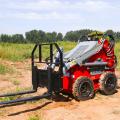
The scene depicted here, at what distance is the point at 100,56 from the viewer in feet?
29.5

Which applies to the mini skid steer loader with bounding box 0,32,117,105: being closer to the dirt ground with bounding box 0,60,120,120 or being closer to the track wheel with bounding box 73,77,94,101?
the track wheel with bounding box 73,77,94,101

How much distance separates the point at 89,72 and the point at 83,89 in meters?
0.53

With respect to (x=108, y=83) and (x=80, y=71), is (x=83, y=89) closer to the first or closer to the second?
(x=80, y=71)

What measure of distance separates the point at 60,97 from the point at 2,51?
1021 cm

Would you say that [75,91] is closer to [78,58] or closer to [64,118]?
[78,58]

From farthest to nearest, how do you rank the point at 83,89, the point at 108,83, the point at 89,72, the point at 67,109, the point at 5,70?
1. the point at 5,70
2. the point at 108,83
3. the point at 89,72
4. the point at 83,89
5. the point at 67,109

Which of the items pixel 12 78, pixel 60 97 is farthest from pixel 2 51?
pixel 60 97

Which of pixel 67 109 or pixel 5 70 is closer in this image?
pixel 67 109

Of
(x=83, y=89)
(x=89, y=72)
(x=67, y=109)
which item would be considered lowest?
(x=67, y=109)

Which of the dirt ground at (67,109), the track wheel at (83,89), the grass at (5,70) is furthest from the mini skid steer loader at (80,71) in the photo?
the grass at (5,70)

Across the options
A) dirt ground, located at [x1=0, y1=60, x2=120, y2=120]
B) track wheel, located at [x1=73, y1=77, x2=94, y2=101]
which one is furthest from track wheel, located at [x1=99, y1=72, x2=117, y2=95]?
track wheel, located at [x1=73, y1=77, x2=94, y2=101]

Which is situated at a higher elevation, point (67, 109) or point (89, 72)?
point (89, 72)

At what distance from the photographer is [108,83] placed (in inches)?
359

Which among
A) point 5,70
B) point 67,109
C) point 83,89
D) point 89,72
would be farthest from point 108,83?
point 5,70
